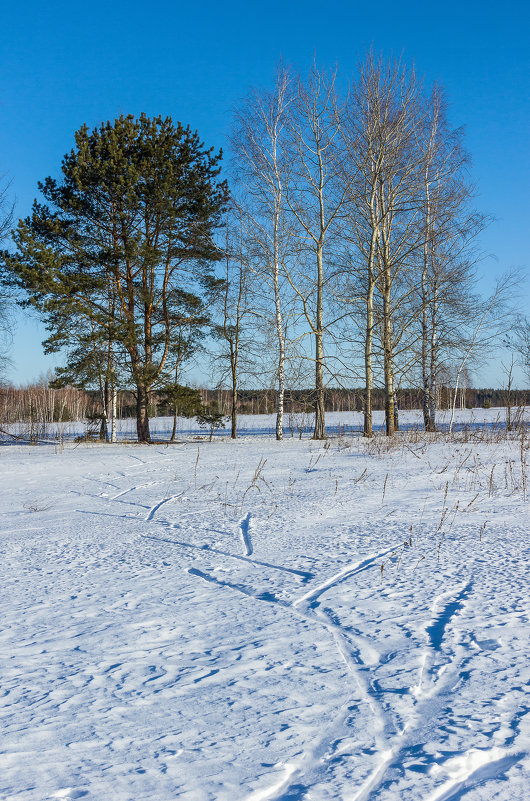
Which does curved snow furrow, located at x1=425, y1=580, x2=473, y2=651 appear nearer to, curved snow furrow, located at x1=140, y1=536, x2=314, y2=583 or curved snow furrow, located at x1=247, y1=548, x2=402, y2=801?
curved snow furrow, located at x1=247, y1=548, x2=402, y2=801

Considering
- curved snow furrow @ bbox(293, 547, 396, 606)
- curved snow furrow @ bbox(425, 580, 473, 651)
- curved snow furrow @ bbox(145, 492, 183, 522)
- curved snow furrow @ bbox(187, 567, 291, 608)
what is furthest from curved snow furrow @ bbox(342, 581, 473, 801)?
curved snow furrow @ bbox(145, 492, 183, 522)

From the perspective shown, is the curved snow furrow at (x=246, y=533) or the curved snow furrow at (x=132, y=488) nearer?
the curved snow furrow at (x=246, y=533)

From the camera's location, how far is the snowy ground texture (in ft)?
4.97

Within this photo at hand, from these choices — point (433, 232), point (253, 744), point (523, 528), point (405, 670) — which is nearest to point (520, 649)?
point (405, 670)

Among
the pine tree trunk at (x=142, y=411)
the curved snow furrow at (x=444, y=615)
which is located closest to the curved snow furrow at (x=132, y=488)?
the curved snow furrow at (x=444, y=615)

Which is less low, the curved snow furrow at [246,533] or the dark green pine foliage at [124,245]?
the dark green pine foliage at [124,245]

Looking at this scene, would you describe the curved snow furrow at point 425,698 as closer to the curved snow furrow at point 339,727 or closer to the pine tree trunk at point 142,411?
the curved snow furrow at point 339,727

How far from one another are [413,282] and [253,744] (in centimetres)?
1575

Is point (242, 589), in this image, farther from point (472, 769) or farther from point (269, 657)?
point (472, 769)

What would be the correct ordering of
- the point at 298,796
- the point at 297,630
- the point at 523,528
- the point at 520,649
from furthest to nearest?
the point at 523,528
the point at 297,630
the point at 520,649
the point at 298,796

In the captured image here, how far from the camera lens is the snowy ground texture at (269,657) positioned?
1.52m

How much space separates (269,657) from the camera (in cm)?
224

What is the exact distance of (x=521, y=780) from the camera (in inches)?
57.5

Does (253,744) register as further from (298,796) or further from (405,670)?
(405,670)
